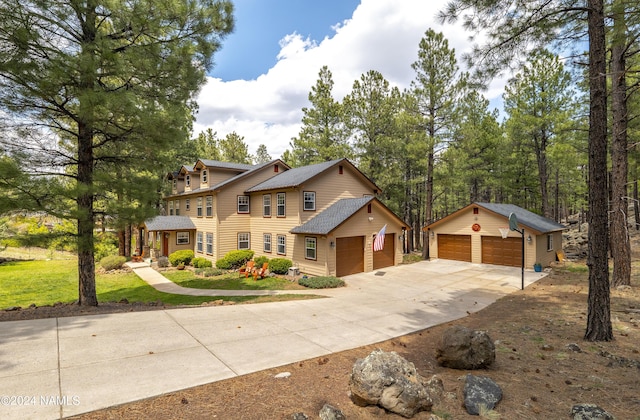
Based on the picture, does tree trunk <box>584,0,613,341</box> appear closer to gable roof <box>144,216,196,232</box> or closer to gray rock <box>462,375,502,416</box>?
gray rock <box>462,375,502,416</box>

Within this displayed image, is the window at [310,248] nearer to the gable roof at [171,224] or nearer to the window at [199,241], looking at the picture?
the window at [199,241]

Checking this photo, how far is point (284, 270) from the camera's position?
60.2ft

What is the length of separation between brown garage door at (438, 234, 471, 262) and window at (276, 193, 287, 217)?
11.9 meters

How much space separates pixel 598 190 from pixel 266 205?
1782cm

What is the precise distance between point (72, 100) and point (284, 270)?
12863mm

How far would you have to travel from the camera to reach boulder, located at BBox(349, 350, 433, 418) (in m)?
3.80

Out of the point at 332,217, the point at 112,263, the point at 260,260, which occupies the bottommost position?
the point at 112,263

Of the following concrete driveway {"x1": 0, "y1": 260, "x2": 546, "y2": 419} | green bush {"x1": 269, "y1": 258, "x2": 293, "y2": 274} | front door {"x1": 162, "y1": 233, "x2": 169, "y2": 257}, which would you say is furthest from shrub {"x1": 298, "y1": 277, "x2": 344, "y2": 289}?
front door {"x1": 162, "y1": 233, "x2": 169, "y2": 257}

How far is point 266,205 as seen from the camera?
21344mm

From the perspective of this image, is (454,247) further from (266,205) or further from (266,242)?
(266,205)

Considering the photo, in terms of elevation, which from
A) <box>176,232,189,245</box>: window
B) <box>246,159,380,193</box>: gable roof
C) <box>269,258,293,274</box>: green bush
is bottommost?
<box>269,258,293,274</box>: green bush

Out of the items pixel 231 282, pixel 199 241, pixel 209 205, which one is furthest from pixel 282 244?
pixel 199 241

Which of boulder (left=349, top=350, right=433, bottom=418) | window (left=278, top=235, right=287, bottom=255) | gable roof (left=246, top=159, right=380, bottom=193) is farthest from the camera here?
window (left=278, top=235, right=287, bottom=255)

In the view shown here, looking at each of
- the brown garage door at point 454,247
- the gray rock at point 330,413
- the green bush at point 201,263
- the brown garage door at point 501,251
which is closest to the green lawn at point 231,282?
the green bush at point 201,263
